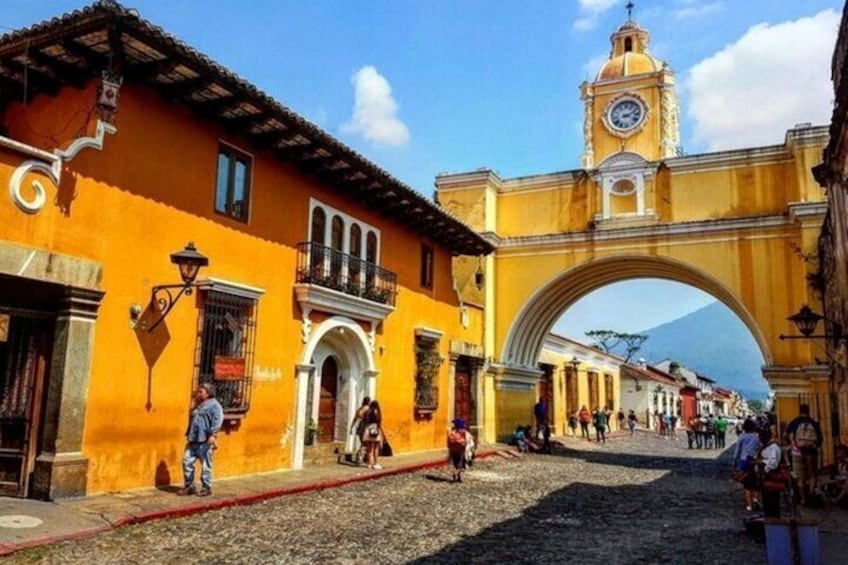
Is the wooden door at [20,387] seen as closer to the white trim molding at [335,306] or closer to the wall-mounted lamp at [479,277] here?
the white trim molding at [335,306]

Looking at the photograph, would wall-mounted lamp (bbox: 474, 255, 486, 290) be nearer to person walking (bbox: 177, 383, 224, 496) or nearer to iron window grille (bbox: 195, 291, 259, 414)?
iron window grille (bbox: 195, 291, 259, 414)

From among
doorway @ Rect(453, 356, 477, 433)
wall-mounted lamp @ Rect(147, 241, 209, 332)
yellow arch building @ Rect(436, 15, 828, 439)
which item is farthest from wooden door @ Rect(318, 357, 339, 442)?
yellow arch building @ Rect(436, 15, 828, 439)

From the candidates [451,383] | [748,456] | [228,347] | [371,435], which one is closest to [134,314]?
Result: [228,347]

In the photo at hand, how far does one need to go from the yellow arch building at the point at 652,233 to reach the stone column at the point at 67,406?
631 inches

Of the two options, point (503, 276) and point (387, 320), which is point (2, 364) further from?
point (503, 276)

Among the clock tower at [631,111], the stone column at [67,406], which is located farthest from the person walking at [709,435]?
the stone column at [67,406]

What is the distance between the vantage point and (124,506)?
833cm

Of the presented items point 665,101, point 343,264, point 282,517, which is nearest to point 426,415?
point 343,264

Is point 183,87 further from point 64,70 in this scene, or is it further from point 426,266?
point 426,266

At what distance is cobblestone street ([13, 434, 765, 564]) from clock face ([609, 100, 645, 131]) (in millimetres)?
17167

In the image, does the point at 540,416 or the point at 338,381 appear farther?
the point at 540,416

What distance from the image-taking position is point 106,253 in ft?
30.1

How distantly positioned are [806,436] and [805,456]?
0.98 metres

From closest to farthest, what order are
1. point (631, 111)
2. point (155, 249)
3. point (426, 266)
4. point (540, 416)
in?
point (155, 249) → point (426, 266) → point (540, 416) → point (631, 111)
